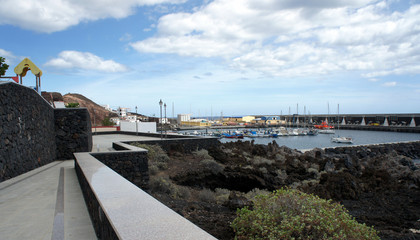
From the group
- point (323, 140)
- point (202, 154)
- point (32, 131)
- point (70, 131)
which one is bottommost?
point (323, 140)

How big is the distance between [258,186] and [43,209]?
8.77 meters

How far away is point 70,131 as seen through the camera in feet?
42.8

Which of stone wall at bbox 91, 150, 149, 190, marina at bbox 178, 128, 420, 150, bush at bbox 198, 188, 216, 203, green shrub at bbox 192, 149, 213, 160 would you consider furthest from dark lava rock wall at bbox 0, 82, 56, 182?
marina at bbox 178, 128, 420, 150

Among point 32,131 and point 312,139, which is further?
point 312,139

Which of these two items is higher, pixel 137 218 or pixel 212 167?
pixel 137 218

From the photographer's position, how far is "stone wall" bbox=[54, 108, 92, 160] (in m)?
12.8

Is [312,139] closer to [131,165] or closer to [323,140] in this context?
[323,140]

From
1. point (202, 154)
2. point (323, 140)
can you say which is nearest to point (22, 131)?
point (202, 154)

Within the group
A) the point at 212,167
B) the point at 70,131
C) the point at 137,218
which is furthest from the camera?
the point at 212,167

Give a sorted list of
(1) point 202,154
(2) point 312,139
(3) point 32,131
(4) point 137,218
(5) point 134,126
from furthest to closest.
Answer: (2) point 312,139
(5) point 134,126
(1) point 202,154
(3) point 32,131
(4) point 137,218

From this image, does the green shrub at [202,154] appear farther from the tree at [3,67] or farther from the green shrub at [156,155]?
the tree at [3,67]

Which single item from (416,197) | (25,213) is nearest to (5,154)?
(25,213)

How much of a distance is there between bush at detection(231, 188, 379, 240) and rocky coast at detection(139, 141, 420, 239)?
2.69ft

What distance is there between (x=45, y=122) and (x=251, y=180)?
8.47 meters
